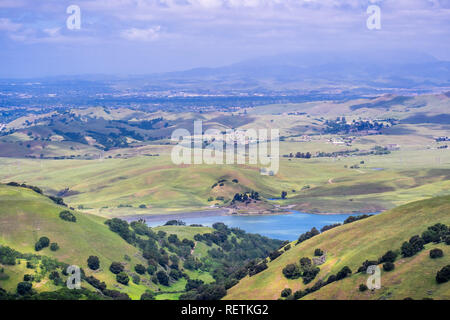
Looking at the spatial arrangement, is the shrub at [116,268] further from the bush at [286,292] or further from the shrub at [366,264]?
the shrub at [366,264]

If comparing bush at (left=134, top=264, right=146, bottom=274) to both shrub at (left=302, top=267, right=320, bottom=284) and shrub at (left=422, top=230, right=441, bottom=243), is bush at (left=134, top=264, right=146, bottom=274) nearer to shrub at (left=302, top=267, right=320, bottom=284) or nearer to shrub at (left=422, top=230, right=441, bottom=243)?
shrub at (left=302, top=267, right=320, bottom=284)

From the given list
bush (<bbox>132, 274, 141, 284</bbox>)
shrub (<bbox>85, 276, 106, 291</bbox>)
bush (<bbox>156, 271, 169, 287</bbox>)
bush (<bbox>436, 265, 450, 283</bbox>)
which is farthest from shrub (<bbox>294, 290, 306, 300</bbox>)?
bush (<bbox>156, 271, 169, 287</bbox>)

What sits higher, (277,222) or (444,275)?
(444,275)

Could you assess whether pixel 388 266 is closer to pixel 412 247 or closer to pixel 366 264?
pixel 366 264

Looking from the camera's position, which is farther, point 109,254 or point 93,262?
point 109,254

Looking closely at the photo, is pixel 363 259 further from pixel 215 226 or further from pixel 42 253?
pixel 215 226

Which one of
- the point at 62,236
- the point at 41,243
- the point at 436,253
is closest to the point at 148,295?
the point at 41,243
